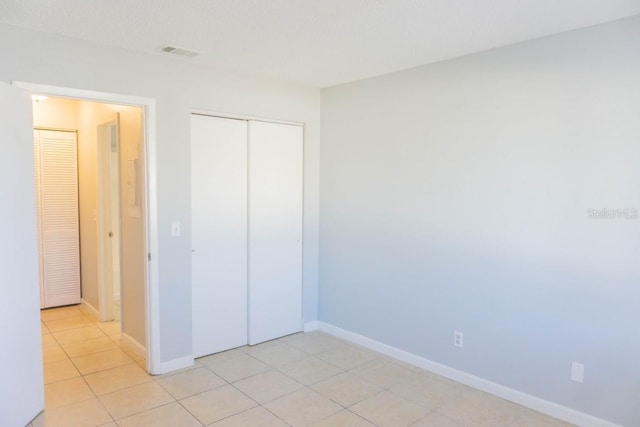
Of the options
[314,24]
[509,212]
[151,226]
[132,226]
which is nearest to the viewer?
[314,24]

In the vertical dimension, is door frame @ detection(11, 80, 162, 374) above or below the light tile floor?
above

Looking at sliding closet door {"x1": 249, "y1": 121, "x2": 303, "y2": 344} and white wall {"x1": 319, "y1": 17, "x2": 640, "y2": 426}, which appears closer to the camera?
white wall {"x1": 319, "y1": 17, "x2": 640, "y2": 426}

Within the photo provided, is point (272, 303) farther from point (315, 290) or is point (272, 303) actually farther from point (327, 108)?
point (327, 108)

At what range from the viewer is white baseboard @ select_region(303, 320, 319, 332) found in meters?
4.42

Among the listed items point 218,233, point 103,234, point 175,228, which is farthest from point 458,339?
point 103,234

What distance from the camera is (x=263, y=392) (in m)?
3.12

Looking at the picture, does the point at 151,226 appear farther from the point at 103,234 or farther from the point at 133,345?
the point at 103,234

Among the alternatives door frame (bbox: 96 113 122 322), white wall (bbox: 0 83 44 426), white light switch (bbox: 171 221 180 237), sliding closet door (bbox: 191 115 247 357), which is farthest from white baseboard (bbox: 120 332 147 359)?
white light switch (bbox: 171 221 180 237)

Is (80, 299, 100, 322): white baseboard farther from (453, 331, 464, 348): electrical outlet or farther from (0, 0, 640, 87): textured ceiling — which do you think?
(453, 331, 464, 348): electrical outlet

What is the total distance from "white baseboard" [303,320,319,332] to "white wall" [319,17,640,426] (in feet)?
1.72

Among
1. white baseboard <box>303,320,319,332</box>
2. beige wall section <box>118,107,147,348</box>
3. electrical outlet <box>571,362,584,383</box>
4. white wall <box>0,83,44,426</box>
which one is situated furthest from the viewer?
white baseboard <box>303,320,319,332</box>

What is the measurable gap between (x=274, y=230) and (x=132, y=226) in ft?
4.16

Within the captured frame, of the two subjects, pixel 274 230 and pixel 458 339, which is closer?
pixel 458 339

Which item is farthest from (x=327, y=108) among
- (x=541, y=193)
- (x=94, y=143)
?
(x=94, y=143)
